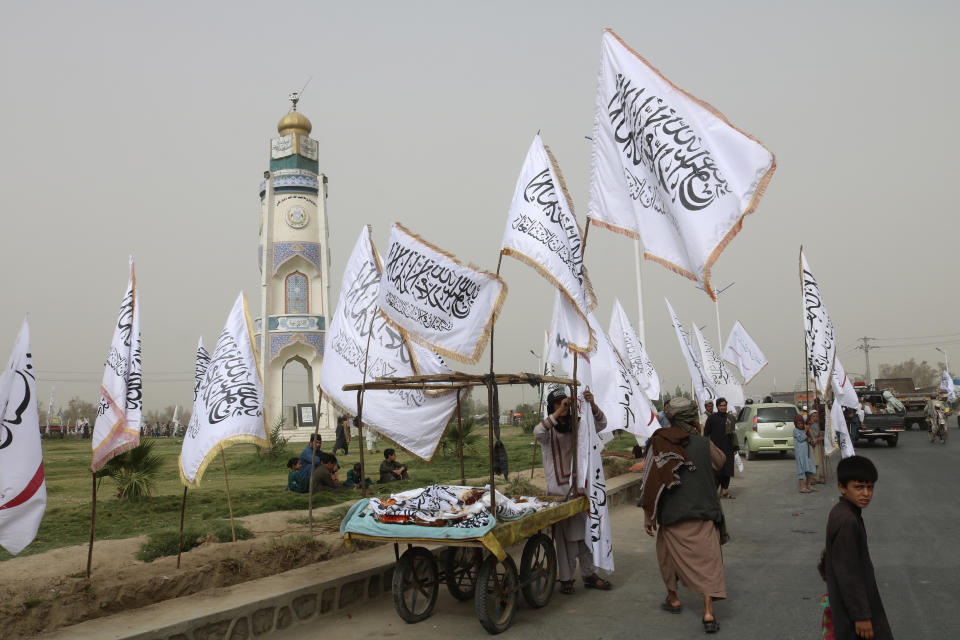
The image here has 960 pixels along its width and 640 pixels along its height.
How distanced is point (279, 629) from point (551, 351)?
4172 mm

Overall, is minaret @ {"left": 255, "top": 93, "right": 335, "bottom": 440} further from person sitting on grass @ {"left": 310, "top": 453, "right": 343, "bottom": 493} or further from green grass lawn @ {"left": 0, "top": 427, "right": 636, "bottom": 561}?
person sitting on grass @ {"left": 310, "top": 453, "right": 343, "bottom": 493}

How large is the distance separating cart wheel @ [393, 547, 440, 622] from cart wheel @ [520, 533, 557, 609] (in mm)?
745

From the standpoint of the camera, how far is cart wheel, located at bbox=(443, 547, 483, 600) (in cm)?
629

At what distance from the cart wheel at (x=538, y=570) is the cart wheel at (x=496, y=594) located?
0.16 metres

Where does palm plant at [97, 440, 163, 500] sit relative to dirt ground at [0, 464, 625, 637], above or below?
above

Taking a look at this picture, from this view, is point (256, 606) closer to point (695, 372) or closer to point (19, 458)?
point (19, 458)

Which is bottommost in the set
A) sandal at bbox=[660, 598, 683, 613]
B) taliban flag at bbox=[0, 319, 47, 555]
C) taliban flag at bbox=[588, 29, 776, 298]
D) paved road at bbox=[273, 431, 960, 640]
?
paved road at bbox=[273, 431, 960, 640]

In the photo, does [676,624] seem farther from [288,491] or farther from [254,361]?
[288,491]

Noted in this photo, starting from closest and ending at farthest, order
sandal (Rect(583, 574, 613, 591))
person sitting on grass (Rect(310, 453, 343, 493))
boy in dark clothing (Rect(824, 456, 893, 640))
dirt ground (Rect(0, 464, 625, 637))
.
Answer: boy in dark clothing (Rect(824, 456, 893, 640))
dirt ground (Rect(0, 464, 625, 637))
sandal (Rect(583, 574, 613, 591))
person sitting on grass (Rect(310, 453, 343, 493))

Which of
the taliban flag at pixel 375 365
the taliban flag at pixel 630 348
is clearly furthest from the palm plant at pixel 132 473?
the taliban flag at pixel 630 348

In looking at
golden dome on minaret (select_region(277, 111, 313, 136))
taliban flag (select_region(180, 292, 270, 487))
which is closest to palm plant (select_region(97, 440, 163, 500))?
taliban flag (select_region(180, 292, 270, 487))

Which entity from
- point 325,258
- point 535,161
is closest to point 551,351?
point 535,161

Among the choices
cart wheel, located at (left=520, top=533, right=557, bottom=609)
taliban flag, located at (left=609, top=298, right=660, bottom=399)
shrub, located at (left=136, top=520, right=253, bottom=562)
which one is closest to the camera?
cart wheel, located at (left=520, top=533, right=557, bottom=609)

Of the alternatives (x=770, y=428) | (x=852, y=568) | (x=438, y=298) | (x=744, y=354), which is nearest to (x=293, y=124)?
(x=744, y=354)
